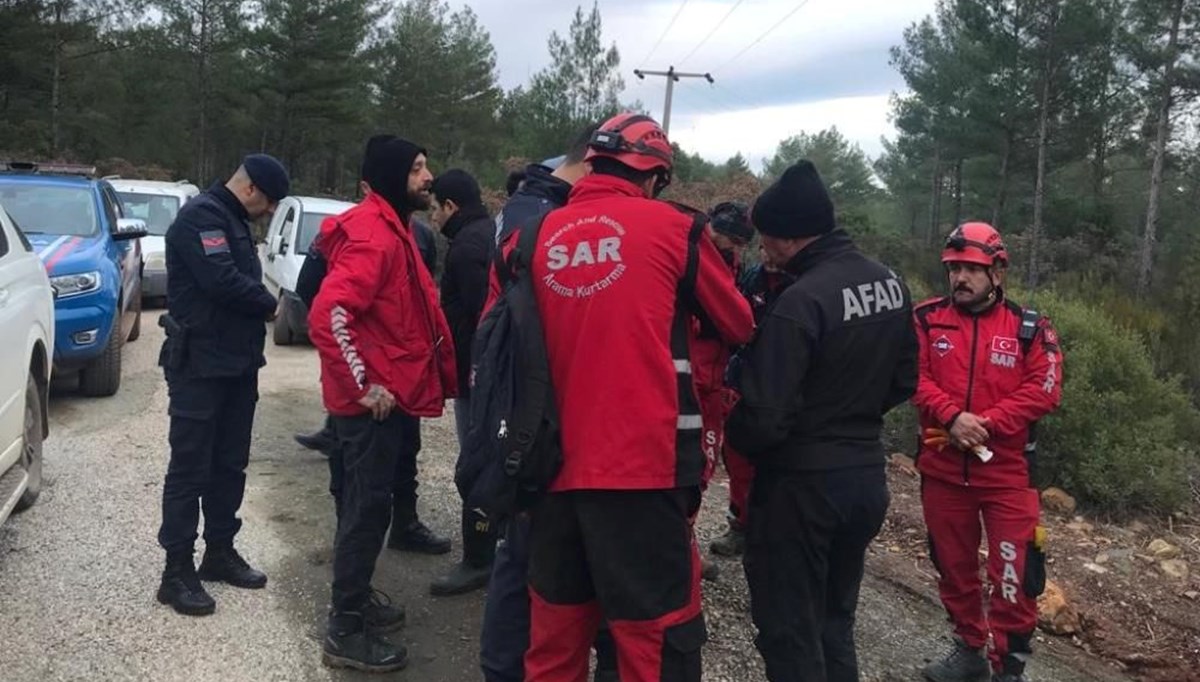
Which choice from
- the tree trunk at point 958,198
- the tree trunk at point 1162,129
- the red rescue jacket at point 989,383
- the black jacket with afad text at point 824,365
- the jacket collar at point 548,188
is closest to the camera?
the black jacket with afad text at point 824,365

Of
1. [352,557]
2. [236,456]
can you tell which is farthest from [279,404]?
[352,557]

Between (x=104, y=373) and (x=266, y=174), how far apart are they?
14.5 feet

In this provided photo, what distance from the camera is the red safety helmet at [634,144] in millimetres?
2721

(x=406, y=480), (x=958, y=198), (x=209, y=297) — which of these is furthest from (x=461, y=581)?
(x=958, y=198)

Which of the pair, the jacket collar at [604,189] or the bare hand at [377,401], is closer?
the jacket collar at [604,189]

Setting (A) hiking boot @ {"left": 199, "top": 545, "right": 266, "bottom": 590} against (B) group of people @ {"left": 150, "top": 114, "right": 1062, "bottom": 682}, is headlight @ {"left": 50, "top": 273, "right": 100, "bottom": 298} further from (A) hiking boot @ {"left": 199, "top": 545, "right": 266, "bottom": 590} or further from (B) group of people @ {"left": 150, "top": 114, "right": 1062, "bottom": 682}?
(A) hiking boot @ {"left": 199, "top": 545, "right": 266, "bottom": 590}

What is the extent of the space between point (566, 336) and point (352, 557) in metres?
1.59

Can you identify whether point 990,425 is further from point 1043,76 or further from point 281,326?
point 1043,76

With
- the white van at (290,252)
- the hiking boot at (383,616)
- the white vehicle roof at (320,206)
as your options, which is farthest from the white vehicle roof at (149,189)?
the hiking boot at (383,616)

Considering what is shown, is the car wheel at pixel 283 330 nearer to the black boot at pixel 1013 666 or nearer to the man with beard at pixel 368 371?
the man with beard at pixel 368 371

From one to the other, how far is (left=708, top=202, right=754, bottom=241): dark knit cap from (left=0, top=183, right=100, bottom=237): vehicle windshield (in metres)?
5.99

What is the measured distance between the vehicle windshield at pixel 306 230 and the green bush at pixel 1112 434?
8.12 meters

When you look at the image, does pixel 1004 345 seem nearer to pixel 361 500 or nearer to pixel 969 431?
pixel 969 431

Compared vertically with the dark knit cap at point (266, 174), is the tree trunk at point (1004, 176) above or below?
above
